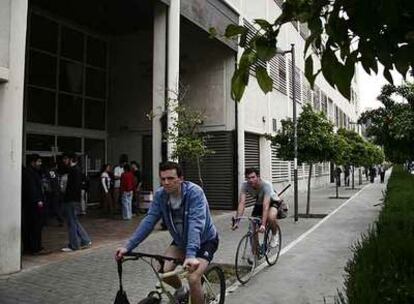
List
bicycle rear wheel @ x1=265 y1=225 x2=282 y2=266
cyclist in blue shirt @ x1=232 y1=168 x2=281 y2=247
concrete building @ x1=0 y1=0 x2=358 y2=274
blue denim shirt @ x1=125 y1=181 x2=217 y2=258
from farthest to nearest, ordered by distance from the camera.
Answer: concrete building @ x1=0 y1=0 x2=358 y2=274
bicycle rear wheel @ x1=265 y1=225 x2=282 y2=266
cyclist in blue shirt @ x1=232 y1=168 x2=281 y2=247
blue denim shirt @ x1=125 y1=181 x2=217 y2=258

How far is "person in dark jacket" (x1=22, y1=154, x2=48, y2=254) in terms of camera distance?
10344 mm

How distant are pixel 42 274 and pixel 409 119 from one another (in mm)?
7496

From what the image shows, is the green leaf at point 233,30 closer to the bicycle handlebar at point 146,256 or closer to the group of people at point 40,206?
the bicycle handlebar at point 146,256

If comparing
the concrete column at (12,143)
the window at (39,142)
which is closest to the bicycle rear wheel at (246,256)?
the concrete column at (12,143)

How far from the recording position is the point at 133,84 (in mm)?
21734

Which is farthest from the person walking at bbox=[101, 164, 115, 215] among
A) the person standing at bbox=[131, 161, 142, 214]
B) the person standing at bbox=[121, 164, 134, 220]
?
the person standing at bbox=[121, 164, 134, 220]

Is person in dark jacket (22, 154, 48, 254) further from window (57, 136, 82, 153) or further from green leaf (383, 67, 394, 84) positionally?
green leaf (383, 67, 394, 84)

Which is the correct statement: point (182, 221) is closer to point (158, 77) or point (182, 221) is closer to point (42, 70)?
point (158, 77)

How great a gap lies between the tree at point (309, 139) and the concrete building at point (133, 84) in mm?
1489

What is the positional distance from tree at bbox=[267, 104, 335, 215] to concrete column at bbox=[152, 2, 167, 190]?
5898 millimetres

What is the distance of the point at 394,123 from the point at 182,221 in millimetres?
8006

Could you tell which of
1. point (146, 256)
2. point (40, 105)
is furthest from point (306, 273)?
point (40, 105)

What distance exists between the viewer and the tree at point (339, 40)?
2.00 m

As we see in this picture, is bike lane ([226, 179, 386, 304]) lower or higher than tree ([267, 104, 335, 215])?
lower
